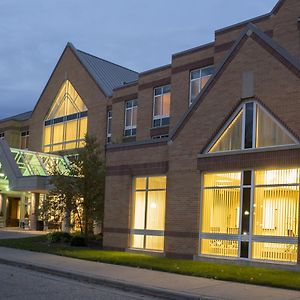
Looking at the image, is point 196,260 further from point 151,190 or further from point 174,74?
point 174,74

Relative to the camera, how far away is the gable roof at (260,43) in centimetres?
1671

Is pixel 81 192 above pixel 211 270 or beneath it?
above

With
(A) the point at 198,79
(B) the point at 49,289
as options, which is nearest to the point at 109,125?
(A) the point at 198,79

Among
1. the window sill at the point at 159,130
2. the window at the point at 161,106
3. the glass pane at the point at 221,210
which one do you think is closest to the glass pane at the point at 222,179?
the glass pane at the point at 221,210

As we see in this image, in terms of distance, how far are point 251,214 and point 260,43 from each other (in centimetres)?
564

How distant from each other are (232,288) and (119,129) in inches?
1054


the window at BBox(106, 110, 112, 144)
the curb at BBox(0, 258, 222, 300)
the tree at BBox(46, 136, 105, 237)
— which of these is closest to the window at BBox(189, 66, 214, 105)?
the tree at BBox(46, 136, 105, 237)

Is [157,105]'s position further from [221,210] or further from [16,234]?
[221,210]

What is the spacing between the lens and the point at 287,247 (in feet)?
53.2

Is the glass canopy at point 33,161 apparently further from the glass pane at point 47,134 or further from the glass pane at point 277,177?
the glass pane at point 277,177

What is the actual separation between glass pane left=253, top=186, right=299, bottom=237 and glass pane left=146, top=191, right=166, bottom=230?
4.52m

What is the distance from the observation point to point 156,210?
20.9 m

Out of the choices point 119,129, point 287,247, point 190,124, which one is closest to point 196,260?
point 287,247

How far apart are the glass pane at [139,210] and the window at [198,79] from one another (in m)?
11.3
